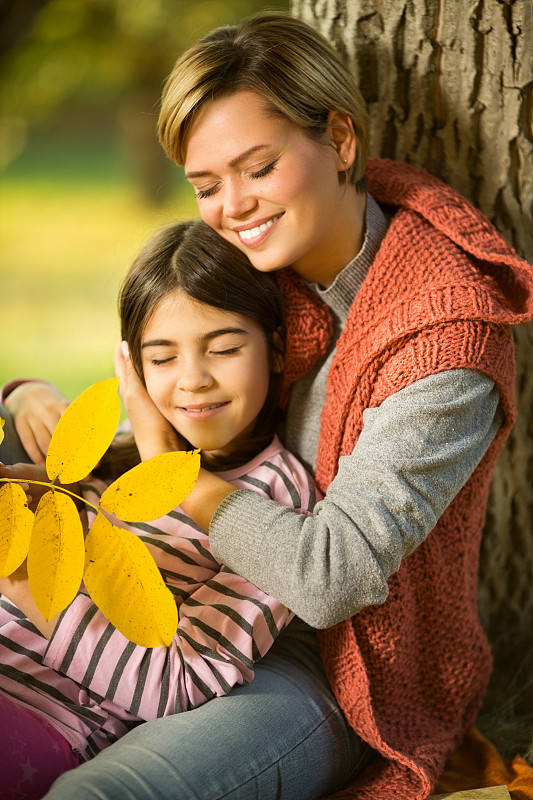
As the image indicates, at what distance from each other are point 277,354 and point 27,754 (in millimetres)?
728

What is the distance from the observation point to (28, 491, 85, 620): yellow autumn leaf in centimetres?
92

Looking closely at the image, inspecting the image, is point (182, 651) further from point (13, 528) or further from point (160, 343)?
point (160, 343)

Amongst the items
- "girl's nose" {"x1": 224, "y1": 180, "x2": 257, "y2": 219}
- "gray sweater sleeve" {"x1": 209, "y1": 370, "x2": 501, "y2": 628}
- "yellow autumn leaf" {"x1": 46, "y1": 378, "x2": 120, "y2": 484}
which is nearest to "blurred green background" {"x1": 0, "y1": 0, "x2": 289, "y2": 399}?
"girl's nose" {"x1": 224, "y1": 180, "x2": 257, "y2": 219}

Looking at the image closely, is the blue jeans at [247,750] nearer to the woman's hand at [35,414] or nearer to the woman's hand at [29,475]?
the woman's hand at [29,475]

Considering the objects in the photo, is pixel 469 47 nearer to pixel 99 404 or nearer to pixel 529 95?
pixel 529 95

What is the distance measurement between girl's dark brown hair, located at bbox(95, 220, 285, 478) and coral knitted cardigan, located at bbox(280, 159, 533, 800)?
0.04 m

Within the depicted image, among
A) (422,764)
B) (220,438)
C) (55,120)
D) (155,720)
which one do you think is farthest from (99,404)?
(55,120)

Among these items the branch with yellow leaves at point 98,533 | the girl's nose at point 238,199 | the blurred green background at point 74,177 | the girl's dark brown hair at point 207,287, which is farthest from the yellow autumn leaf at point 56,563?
the blurred green background at point 74,177

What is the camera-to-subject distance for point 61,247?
3.70 metres

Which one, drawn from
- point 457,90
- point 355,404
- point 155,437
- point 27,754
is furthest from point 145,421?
point 457,90

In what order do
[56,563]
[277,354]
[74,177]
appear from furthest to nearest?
1. [74,177]
2. [277,354]
3. [56,563]

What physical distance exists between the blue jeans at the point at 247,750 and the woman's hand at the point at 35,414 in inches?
21.6

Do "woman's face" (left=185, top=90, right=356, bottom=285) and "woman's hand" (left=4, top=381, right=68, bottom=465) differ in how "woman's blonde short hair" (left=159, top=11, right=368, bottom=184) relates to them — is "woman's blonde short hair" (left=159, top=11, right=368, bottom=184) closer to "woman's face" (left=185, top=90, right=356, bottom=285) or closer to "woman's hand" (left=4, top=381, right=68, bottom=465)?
"woman's face" (left=185, top=90, right=356, bottom=285)

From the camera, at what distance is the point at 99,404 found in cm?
95
